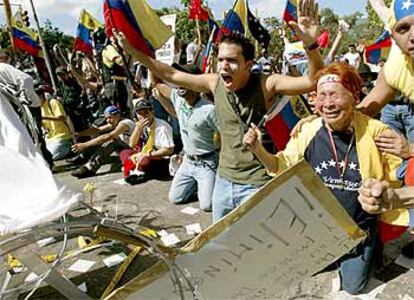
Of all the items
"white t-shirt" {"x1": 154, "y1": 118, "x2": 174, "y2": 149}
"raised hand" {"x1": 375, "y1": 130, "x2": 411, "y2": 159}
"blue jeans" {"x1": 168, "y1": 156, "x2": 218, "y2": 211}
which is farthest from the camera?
"white t-shirt" {"x1": 154, "y1": 118, "x2": 174, "y2": 149}

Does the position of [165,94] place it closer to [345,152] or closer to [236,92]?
[236,92]

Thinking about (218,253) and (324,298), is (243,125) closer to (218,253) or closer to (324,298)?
(324,298)

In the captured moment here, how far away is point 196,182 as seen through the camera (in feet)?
15.7

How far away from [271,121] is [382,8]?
3.61 feet

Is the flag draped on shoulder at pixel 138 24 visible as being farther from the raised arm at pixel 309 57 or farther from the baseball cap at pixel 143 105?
the baseball cap at pixel 143 105

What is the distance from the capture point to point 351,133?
272 cm

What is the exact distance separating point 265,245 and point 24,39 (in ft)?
32.0

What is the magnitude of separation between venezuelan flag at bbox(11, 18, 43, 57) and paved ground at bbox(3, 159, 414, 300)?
14.2 feet

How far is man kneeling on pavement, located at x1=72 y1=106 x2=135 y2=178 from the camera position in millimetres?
6132

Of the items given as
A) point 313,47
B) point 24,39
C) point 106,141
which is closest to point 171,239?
point 313,47

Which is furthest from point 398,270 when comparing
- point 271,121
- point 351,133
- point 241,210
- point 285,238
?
point 241,210

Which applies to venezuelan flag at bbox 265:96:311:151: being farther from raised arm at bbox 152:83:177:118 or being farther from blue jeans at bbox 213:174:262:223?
raised arm at bbox 152:83:177:118

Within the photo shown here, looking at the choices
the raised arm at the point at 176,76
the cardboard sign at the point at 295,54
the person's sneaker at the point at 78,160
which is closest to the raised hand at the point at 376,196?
the raised arm at the point at 176,76

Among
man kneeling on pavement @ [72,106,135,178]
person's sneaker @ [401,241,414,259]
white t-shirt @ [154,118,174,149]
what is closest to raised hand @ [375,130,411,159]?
person's sneaker @ [401,241,414,259]
